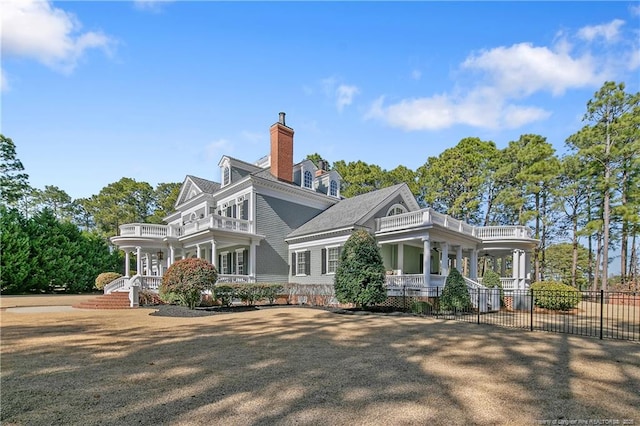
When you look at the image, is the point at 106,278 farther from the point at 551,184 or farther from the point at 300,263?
the point at 551,184

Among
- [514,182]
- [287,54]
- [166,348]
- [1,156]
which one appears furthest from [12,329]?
[514,182]

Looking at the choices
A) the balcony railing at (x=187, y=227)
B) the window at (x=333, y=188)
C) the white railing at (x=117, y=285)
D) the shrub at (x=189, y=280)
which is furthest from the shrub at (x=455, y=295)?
the white railing at (x=117, y=285)

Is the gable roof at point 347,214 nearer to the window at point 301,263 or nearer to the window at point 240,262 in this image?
the window at point 301,263

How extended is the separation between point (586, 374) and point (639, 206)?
84.4 ft

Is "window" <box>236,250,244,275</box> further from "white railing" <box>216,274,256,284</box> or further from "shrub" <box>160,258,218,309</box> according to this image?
"shrub" <box>160,258,218,309</box>

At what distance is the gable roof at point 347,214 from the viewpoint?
1956 cm

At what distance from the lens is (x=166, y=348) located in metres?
7.43

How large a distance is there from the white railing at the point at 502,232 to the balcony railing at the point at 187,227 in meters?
14.7

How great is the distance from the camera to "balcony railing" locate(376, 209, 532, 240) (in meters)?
17.4

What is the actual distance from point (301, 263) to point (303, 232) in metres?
2.10

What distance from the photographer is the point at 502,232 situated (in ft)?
69.2

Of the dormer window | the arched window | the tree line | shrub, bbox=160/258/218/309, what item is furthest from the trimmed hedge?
the tree line

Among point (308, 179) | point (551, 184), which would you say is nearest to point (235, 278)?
point (308, 179)

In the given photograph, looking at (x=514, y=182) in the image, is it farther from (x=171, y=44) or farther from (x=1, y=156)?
(x=1, y=156)
